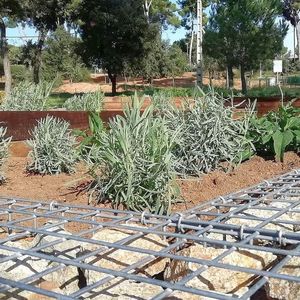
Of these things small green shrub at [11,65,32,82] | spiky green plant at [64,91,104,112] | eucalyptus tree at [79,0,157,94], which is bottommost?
spiky green plant at [64,91,104,112]

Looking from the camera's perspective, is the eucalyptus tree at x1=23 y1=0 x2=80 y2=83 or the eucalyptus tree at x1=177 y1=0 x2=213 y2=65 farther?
the eucalyptus tree at x1=177 y1=0 x2=213 y2=65

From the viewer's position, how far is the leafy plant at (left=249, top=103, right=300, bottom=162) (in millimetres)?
5105

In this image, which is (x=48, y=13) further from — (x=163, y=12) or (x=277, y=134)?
(x=163, y=12)

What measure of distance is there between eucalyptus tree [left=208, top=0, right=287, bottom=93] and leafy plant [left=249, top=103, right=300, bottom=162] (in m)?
23.2

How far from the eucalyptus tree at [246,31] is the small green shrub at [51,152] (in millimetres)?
23710

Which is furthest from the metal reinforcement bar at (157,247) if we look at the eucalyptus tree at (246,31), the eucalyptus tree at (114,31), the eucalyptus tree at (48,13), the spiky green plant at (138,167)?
the eucalyptus tree at (246,31)

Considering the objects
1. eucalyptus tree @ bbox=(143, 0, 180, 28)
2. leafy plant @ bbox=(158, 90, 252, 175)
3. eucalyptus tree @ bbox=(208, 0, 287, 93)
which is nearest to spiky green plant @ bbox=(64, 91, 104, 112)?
leafy plant @ bbox=(158, 90, 252, 175)

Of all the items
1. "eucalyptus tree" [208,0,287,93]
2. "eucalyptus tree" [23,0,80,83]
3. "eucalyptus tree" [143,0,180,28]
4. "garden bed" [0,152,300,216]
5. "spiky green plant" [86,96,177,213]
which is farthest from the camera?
"eucalyptus tree" [143,0,180,28]

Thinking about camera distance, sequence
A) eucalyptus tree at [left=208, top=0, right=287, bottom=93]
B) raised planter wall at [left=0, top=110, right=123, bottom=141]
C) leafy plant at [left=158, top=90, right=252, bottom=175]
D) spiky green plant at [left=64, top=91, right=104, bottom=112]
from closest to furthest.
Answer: leafy plant at [left=158, top=90, right=252, bottom=175] < raised planter wall at [left=0, top=110, right=123, bottom=141] < spiky green plant at [left=64, top=91, right=104, bottom=112] < eucalyptus tree at [left=208, top=0, right=287, bottom=93]

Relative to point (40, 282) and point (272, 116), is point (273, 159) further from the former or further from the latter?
point (40, 282)

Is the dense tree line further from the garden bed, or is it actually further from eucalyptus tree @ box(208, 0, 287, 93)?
the garden bed

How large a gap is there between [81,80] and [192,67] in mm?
18945

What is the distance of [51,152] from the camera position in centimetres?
529

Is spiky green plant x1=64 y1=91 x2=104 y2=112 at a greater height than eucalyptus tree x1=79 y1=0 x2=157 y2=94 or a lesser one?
lesser
